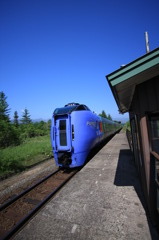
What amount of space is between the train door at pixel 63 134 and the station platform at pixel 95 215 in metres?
1.99

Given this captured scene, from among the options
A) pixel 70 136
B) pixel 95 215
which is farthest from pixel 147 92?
pixel 70 136

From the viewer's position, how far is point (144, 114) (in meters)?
3.50

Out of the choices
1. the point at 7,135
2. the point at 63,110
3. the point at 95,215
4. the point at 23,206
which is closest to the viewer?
the point at 95,215

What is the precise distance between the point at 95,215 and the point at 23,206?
7.85 ft

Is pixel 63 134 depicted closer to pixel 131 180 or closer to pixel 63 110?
pixel 63 110

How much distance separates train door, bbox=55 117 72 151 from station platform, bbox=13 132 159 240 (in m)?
1.99

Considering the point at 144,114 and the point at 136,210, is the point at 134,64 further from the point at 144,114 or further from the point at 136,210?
the point at 136,210

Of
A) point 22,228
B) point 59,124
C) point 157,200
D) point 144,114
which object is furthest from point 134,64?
point 59,124

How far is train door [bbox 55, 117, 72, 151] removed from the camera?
7.15 metres

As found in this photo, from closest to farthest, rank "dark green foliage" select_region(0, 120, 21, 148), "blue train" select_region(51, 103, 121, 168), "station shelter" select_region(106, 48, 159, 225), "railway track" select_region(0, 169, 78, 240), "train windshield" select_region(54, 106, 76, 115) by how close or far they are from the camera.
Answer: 1. "station shelter" select_region(106, 48, 159, 225)
2. "railway track" select_region(0, 169, 78, 240)
3. "blue train" select_region(51, 103, 121, 168)
4. "train windshield" select_region(54, 106, 76, 115)
5. "dark green foliage" select_region(0, 120, 21, 148)

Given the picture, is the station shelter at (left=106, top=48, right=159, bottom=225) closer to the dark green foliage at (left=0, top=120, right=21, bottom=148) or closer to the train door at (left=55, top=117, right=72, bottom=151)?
the train door at (left=55, top=117, right=72, bottom=151)

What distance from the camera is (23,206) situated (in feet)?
15.5

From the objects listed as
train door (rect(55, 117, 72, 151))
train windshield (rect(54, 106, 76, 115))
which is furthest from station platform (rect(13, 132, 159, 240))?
train windshield (rect(54, 106, 76, 115))

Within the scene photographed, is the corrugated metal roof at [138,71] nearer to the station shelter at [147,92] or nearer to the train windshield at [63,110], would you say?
the station shelter at [147,92]
